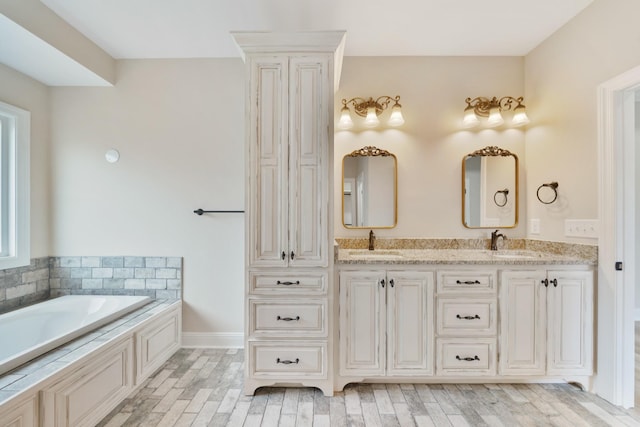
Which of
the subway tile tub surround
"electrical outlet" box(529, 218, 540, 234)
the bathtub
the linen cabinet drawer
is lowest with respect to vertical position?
the linen cabinet drawer

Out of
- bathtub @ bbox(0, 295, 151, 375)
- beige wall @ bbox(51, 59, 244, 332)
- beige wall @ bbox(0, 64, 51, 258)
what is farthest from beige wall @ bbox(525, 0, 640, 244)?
beige wall @ bbox(0, 64, 51, 258)

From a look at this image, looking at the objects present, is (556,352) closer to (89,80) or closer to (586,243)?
(586,243)

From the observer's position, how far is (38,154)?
9.04 feet

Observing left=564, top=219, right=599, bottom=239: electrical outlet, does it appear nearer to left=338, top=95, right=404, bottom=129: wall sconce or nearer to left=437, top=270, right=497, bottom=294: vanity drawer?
left=437, top=270, right=497, bottom=294: vanity drawer

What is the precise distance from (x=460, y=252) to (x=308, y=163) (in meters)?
1.50

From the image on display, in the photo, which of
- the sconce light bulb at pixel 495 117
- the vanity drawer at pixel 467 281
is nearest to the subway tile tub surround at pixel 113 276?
the vanity drawer at pixel 467 281

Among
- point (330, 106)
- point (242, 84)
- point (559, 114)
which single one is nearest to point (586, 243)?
point (559, 114)

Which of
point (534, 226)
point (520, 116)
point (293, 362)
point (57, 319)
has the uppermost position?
point (520, 116)

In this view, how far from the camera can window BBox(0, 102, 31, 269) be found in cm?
254

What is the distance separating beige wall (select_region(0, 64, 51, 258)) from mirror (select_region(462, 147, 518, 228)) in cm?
371

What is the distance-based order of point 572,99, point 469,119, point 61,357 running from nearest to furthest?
point 61,357 < point 572,99 < point 469,119

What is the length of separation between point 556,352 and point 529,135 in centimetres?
174

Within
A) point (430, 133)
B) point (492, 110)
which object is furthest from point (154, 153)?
point (492, 110)

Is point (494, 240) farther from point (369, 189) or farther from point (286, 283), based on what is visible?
point (286, 283)
